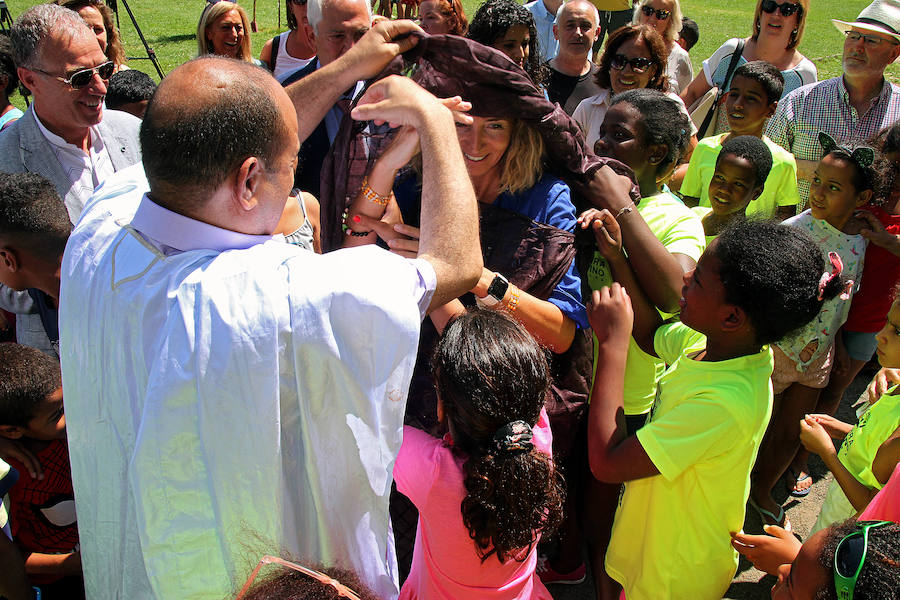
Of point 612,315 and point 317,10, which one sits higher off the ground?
point 317,10

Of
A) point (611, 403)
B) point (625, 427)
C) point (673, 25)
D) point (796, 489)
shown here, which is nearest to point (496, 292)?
point (611, 403)

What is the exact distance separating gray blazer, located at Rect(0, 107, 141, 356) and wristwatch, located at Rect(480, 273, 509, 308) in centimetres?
179

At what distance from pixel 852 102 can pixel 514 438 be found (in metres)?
4.19

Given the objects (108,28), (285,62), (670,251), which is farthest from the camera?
(108,28)

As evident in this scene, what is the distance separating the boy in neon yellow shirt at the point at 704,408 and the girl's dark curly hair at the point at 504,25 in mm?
2660

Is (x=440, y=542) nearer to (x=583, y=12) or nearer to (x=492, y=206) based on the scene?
(x=492, y=206)

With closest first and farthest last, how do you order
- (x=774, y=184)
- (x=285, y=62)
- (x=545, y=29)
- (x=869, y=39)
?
(x=774, y=184) → (x=869, y=39) → (x=285, y=62) → (x=545, y=29)

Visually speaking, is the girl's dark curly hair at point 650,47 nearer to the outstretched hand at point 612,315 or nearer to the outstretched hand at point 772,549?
the outstretched hand at point 612,315

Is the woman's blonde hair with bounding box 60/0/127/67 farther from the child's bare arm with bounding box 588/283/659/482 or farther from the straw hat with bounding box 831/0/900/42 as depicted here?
the straw hat with bounding box 831/0/900/42

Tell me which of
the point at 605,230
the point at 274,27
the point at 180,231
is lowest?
the point at 274,27

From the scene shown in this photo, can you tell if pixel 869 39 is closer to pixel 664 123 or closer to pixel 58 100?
pixel 664 123

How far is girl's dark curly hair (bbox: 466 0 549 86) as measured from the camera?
14.7 ft

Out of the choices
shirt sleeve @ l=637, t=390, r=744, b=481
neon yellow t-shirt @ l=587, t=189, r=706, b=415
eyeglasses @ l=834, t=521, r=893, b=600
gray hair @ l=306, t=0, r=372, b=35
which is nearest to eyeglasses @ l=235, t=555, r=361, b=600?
eyeglasses @ l=834, t=521, r=893, b=600

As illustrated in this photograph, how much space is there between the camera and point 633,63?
4527 millimetres
